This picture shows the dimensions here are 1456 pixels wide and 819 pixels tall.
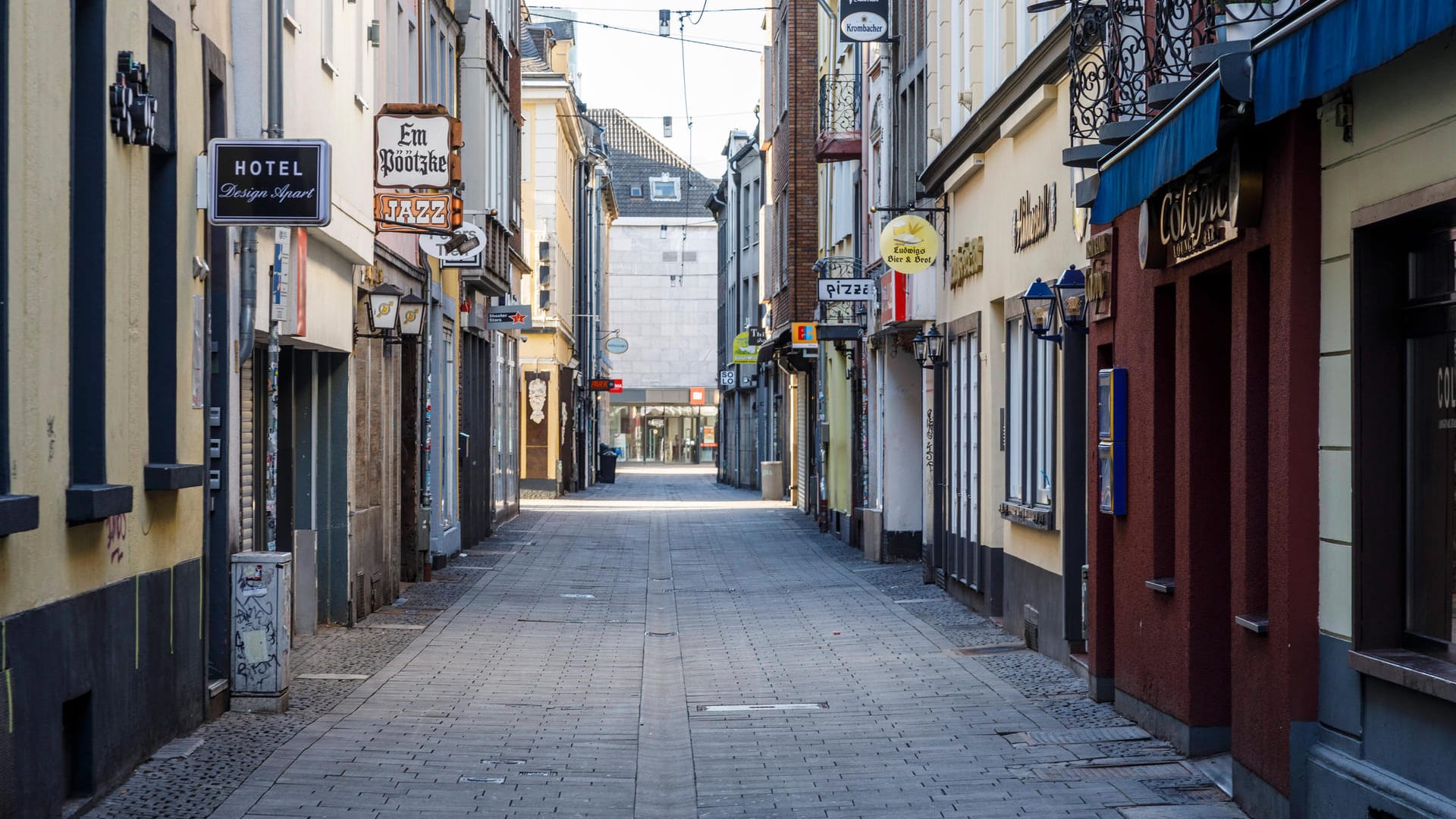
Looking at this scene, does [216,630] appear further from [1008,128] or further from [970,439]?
[970,439]

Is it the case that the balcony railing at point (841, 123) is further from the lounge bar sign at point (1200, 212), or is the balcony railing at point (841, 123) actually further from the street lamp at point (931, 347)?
the lounge bar sign at point (1200, 212)

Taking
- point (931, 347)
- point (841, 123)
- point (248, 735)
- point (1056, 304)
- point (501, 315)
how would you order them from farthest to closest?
point (501, 315) → point (841, 123) → point (931, 347) → point (1056, 304) → point (248, 735)

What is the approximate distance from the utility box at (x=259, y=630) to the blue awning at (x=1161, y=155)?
517 centimetres

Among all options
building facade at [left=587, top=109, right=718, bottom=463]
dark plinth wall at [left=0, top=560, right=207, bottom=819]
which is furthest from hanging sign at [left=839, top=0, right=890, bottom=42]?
building facade at [left=587, top=109, right=718, bottom=463]

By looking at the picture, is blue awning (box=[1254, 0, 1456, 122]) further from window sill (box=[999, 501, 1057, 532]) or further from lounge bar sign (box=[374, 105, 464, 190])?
lounge bar sign (box=[374, 105, 464, 190])

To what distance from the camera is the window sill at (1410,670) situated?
20.4 ft

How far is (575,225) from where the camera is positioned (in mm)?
54656

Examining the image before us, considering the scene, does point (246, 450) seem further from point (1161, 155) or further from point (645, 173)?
point (645, 173)

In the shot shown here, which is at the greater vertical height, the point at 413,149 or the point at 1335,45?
the point at 413,149

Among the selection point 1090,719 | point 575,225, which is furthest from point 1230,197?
point 575,225

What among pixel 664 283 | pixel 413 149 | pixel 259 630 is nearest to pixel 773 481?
pixel 413 149

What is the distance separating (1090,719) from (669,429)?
78.6 metres

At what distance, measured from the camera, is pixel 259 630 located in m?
10.7

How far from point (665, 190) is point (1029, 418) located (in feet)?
231
